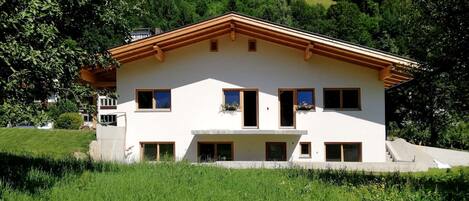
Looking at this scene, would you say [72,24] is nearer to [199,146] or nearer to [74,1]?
[74,1]

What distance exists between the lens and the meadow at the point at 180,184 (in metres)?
9.85

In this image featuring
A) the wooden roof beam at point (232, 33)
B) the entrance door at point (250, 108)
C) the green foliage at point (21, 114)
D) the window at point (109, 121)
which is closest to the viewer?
the green foliage at point (21, 114)

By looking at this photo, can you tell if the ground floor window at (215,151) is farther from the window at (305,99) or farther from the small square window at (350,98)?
the small square window at (350,98)

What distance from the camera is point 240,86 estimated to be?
2712cm

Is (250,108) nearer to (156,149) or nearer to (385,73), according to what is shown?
(156,149)

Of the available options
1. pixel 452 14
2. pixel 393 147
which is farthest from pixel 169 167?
pixel 393 147

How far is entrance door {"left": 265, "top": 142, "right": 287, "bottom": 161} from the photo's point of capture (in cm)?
2683

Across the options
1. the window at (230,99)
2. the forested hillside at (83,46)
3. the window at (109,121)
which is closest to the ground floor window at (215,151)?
the window at (230,99)

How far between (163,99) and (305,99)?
6431 millimetres

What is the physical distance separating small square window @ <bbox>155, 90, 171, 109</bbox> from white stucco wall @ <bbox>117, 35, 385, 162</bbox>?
0.28 m

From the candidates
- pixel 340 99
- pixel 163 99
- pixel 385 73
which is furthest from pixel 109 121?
pixel 385 73

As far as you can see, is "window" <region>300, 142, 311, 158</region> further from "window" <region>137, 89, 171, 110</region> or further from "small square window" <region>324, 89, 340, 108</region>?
"window" <region>137, 89, 171, 110</region>

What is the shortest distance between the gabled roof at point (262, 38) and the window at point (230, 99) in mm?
2434

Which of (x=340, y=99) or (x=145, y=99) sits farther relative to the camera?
(x=145, y=99)
